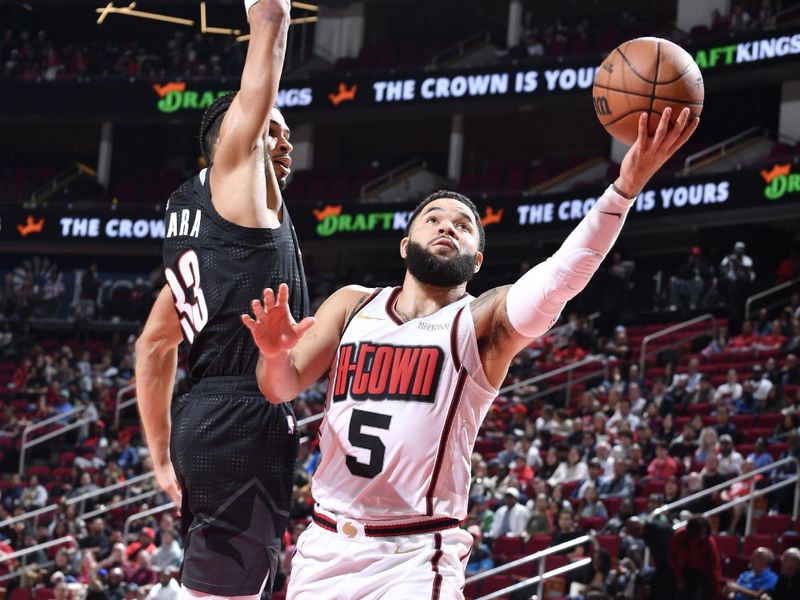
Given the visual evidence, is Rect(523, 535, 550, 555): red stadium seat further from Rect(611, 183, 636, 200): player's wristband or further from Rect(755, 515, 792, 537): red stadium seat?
Rect(611, 183, 636, 200): player's wristband

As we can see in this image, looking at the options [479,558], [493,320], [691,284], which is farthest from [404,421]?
[691,284]

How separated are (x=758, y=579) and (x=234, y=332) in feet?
24.2

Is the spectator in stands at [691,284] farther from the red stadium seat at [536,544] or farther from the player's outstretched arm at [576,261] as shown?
the player's outstretched arm at [576,261]

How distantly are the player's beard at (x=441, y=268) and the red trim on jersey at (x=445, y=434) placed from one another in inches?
13.2

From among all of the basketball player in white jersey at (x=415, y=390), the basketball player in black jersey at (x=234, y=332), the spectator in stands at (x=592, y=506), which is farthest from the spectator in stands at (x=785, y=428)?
the basketball player in black jersey at (x=234, y=332)

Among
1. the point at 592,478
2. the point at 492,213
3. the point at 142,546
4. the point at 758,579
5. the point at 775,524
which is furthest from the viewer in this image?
the point at 492,213

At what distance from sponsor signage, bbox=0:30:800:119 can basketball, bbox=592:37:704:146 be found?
18.6 meters

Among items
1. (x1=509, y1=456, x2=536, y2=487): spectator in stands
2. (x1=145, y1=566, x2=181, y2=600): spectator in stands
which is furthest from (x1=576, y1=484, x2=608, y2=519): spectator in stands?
(x1=145, y1=566, x2=181, y2=600): spectator in stands

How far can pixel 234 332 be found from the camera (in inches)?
155

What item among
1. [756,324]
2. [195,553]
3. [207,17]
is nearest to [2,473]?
[756,324]

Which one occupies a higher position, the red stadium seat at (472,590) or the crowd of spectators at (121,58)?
the crowd of spectators at (121,58)

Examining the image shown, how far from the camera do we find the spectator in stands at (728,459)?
12.3 meters

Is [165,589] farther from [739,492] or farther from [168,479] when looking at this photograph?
[168,479]

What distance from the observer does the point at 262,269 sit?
3932mm
